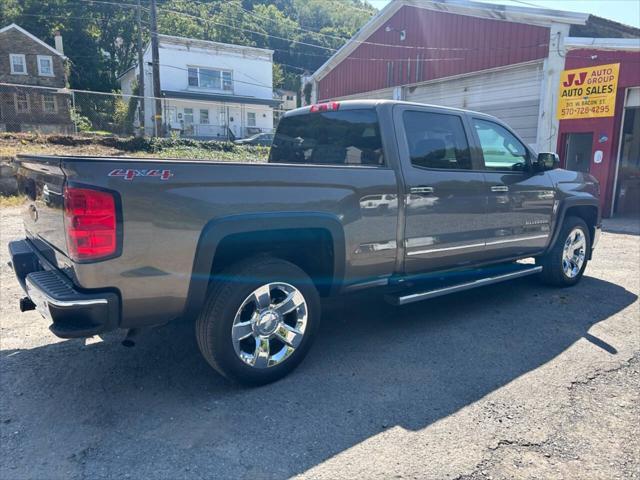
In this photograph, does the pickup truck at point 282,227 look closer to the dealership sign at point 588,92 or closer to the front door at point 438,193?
the front door at point 438,193

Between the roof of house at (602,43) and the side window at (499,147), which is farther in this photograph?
the roof of house at (602,43)

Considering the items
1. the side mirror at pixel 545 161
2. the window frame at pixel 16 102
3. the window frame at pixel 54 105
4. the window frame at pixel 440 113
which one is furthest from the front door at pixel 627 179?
the window frame at pixel 54 105

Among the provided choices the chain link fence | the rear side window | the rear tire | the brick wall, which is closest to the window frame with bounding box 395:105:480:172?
the rear side window

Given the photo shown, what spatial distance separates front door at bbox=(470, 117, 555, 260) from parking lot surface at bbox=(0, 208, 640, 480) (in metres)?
0.81

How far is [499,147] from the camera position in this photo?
193 inches

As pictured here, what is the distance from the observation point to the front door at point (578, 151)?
41.7 ft

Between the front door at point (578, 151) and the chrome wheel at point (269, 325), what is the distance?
12.0m

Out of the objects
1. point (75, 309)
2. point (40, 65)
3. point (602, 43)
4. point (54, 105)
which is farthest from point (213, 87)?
point (75, 309)

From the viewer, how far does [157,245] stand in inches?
107

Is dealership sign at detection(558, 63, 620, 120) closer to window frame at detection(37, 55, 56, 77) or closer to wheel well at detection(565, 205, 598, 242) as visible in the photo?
wheel well at detection(565, 205, 598, 242)

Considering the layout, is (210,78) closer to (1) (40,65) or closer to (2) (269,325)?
(1) (40,65)

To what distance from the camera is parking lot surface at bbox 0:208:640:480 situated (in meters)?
2.52

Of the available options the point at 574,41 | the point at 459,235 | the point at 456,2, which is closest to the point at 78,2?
the point at 456,2

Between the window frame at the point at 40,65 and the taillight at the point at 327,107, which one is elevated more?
the window frame at the point at 40,65
